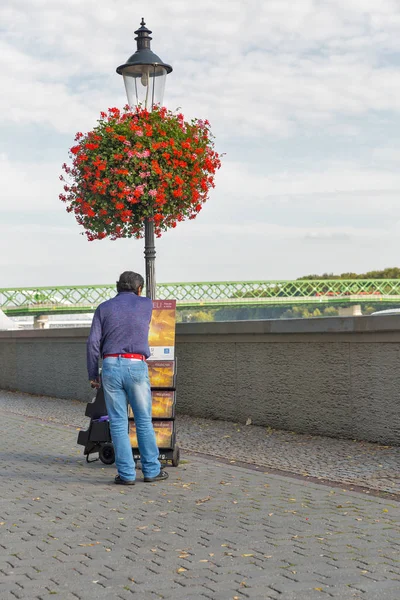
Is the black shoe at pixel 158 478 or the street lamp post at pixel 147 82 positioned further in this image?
the street lamp post at pixel 147 82

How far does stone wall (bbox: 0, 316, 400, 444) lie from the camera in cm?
999

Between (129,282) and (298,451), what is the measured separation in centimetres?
276

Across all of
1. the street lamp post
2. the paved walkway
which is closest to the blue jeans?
the paved walkway

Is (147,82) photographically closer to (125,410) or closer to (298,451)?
(298,451)

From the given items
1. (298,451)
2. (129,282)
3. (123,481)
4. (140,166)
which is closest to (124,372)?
(129,282)

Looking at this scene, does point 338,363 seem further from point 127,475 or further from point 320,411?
point 127,475

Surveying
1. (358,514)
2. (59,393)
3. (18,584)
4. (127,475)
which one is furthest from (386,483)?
Result: (59,393)

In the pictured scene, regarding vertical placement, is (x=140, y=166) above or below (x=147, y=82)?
below

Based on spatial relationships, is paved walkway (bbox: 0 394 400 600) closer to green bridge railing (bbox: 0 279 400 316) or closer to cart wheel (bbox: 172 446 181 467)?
cart wheel (bbox: 172 446 181 467)

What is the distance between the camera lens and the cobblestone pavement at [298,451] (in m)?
8.02

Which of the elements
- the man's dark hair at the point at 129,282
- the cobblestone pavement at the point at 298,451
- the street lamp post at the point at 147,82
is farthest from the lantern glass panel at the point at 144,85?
the man's dark hair at the point at 129,282

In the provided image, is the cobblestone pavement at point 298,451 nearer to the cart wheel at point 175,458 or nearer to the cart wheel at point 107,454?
the cart wheel at point 175,458

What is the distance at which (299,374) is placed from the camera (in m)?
11.2

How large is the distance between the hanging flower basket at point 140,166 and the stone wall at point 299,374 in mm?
2058
